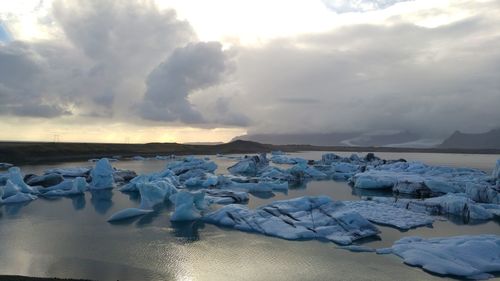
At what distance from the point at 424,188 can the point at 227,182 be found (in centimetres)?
1377

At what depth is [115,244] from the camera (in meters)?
13.0

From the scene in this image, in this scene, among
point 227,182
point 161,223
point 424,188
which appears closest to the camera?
point 161,223

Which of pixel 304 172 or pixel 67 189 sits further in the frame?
pixel 304 172

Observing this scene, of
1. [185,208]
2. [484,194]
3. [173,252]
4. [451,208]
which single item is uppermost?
[484,194]

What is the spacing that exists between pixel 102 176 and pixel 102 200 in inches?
227

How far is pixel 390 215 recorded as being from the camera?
1761cm

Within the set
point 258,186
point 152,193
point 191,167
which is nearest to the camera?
point 152,193

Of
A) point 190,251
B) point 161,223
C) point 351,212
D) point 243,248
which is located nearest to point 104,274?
point 190,251

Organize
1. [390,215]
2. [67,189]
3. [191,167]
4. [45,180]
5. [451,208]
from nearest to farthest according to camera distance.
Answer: [390,215], [451,208], [67,189], [45,180], [191,167]

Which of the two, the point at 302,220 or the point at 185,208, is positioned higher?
the point at 185,208

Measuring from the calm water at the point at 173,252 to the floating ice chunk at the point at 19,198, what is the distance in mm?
3845

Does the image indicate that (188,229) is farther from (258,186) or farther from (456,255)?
(258,186)

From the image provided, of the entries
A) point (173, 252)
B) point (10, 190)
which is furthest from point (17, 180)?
point (173, 252)

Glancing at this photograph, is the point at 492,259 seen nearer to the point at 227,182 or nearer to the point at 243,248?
the point at 243,248
